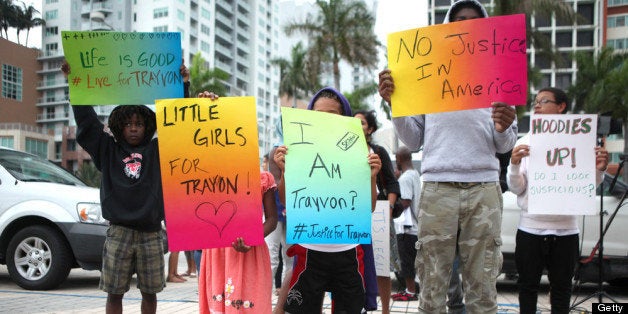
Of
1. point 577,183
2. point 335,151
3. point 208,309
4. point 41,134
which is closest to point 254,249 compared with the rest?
point 208,309

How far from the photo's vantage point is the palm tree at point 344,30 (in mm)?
29688

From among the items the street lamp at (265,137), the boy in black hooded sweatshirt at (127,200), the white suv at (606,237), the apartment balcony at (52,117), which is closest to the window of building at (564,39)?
the street lamp at (265,137)

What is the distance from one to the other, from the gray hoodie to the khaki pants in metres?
0.07

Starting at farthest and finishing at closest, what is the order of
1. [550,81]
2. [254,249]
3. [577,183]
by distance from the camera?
[550,81] → [577,183] → [254,249]

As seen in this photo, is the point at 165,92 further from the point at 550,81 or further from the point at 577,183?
the point at 550,81

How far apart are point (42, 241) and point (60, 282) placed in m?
0.53

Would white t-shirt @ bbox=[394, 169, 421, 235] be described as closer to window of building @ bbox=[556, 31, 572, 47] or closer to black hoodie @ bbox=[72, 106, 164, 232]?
black hoodie @ bbox=[72, 106, 164, 232]

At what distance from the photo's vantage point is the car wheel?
21.4ft

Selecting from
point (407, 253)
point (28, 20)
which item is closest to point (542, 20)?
point (28, 20)

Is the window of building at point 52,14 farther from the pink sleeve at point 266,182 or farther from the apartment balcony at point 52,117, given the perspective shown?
the pink sleeve at point 266,182

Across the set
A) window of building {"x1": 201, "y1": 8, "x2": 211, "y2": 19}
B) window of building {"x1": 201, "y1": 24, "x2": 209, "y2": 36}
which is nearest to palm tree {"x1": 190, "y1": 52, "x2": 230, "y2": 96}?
window of building {"x1": 201, "y1": 24, "x2": 209, "y2": 36}

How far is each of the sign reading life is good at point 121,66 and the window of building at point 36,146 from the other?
61.9m

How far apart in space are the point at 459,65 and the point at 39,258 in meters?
5.70

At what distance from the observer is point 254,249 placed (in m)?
3.25
